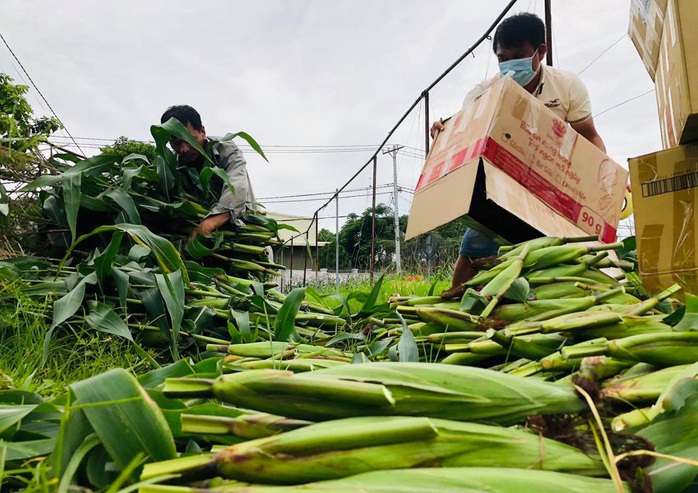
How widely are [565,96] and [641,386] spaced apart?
1887 mm

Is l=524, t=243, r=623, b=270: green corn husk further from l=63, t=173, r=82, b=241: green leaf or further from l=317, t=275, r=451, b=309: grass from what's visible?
l=63, t=173, r=82, b=241: green leaf

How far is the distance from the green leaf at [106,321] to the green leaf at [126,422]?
0.83 meters

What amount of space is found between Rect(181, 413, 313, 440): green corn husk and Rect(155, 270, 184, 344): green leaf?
785mm

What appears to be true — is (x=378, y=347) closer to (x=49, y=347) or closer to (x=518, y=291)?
(x=518, y=291)

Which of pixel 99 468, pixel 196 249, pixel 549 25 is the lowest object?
pixel 99 468

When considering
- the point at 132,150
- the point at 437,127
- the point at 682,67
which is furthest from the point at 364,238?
the point at 682,67

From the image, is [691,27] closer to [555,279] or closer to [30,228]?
[555,279]

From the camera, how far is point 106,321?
1.26m

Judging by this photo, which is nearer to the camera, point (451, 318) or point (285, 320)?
point (451, 318)

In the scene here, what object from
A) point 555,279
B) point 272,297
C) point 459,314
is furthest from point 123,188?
point 555,279

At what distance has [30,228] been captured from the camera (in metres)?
1.76

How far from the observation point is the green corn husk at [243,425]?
1.40ft

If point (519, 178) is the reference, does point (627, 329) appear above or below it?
below

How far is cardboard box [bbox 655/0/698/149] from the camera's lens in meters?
1.03
